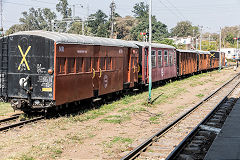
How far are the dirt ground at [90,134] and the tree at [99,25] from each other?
246 ft

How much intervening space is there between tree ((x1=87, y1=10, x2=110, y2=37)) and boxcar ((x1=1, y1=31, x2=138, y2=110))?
76251 millimetres

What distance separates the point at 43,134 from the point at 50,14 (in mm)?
114042

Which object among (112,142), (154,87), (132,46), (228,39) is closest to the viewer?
(112,142)

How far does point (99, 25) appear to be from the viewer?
10400 cm

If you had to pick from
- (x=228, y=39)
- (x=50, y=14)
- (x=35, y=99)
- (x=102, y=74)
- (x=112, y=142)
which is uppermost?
(x=50, y=14)

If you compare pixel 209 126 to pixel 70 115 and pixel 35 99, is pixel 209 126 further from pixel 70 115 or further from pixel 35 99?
pixel 35 99

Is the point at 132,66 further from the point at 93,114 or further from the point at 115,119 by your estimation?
the point at 115,119

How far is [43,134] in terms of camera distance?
10.5m

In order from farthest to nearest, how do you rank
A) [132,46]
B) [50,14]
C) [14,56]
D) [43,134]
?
[50,14]
[132,46]
[14,56]
[43,134]

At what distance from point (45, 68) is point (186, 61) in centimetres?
2423

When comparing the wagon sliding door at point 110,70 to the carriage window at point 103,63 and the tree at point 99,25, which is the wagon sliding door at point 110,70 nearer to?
the carriage window at point 103,63

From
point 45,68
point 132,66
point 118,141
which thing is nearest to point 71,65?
point 45,68

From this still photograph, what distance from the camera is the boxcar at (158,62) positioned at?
21156mm

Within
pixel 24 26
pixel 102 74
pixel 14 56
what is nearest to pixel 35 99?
pixel 14 56
